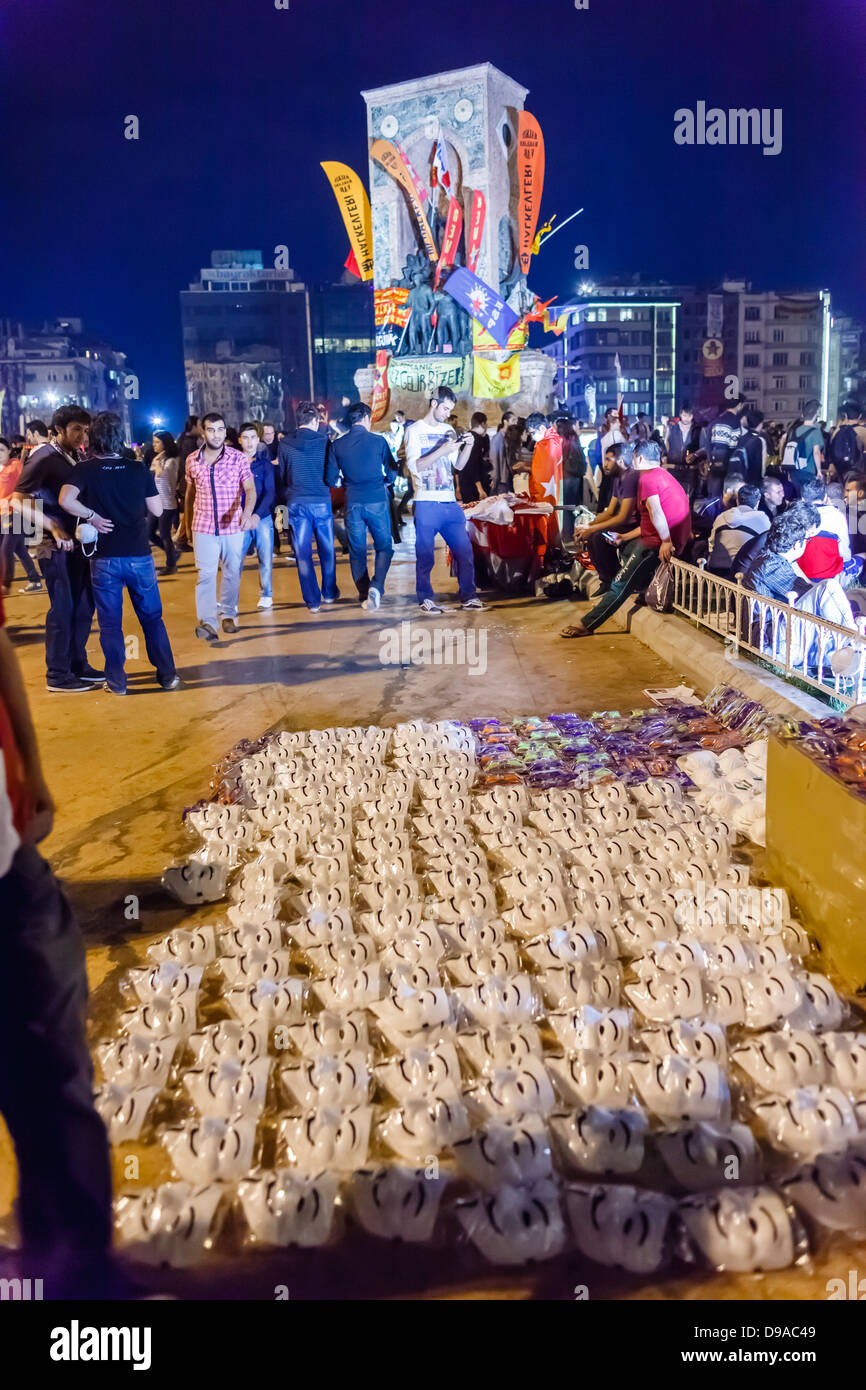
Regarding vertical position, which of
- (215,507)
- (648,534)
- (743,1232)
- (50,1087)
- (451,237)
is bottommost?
(743,1232)

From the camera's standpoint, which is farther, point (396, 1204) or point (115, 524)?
point (115, 524)

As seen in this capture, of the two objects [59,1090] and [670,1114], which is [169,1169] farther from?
[670,1114]

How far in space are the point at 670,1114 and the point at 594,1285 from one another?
481 millimetres

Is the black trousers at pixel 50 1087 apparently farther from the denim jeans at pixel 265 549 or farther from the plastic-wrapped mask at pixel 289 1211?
the denim jeans at pixel 265 549

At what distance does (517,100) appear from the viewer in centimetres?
2977

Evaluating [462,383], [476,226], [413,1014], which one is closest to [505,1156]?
[413,1014]

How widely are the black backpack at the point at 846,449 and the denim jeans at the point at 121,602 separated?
1033cm

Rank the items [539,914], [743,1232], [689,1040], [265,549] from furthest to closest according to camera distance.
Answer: [265,549] → [539,914] → [689,1040] → [743,1232]

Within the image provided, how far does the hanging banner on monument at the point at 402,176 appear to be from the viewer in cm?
2792

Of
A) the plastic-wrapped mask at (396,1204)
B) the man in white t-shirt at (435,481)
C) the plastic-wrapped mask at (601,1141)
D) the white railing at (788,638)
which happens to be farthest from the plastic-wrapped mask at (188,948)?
the man in white t-shirt at (435,481)

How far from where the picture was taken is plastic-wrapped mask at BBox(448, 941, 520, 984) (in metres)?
3.00

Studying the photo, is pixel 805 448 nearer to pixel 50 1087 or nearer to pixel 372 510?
pixel 372 510

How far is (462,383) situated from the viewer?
93.9 feet

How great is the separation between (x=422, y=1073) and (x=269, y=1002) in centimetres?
58
